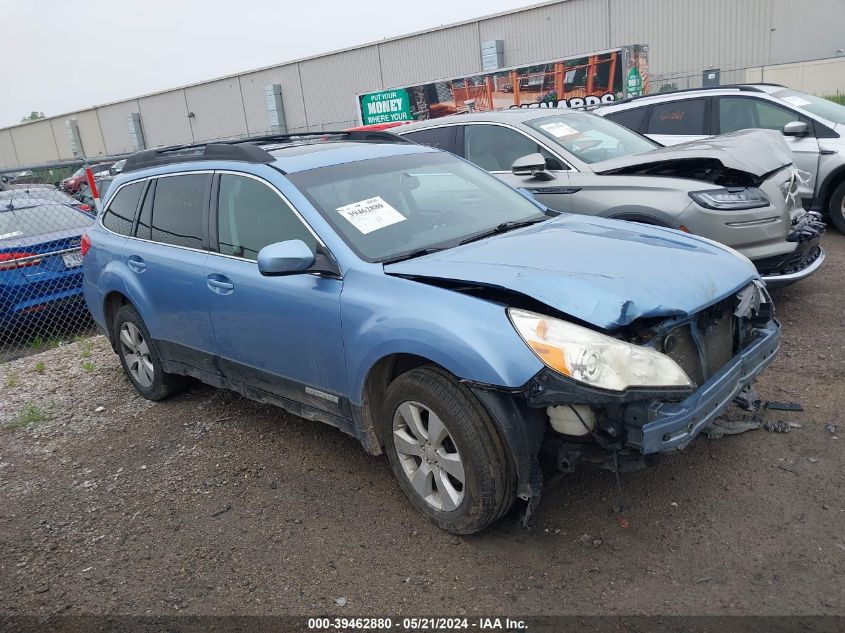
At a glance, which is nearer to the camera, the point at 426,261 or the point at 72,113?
the point at 426,261

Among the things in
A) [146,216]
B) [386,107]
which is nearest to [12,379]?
[146,216]

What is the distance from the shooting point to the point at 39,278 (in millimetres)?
7277

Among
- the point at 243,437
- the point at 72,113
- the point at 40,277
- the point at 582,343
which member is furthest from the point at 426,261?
the point at 72,113

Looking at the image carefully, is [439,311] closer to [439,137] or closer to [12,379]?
[439,137]

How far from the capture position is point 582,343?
107 inches

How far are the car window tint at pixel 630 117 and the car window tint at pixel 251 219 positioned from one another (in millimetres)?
5837

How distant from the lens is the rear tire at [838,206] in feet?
25.2

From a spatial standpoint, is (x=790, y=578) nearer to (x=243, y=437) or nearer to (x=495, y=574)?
(x=495, y=574)

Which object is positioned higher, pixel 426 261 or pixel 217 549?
pixel 426 261

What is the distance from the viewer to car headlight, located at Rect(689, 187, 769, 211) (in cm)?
511

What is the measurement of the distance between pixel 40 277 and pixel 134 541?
482 centimetres

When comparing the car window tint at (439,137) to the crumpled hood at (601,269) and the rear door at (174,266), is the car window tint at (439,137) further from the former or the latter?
the crumpled hood at (601,269)

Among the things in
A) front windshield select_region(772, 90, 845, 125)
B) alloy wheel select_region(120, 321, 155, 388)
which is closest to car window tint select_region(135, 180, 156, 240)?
alloy wheel select_region(120, 321, 155, 388)

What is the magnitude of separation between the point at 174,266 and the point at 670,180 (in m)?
3.78
